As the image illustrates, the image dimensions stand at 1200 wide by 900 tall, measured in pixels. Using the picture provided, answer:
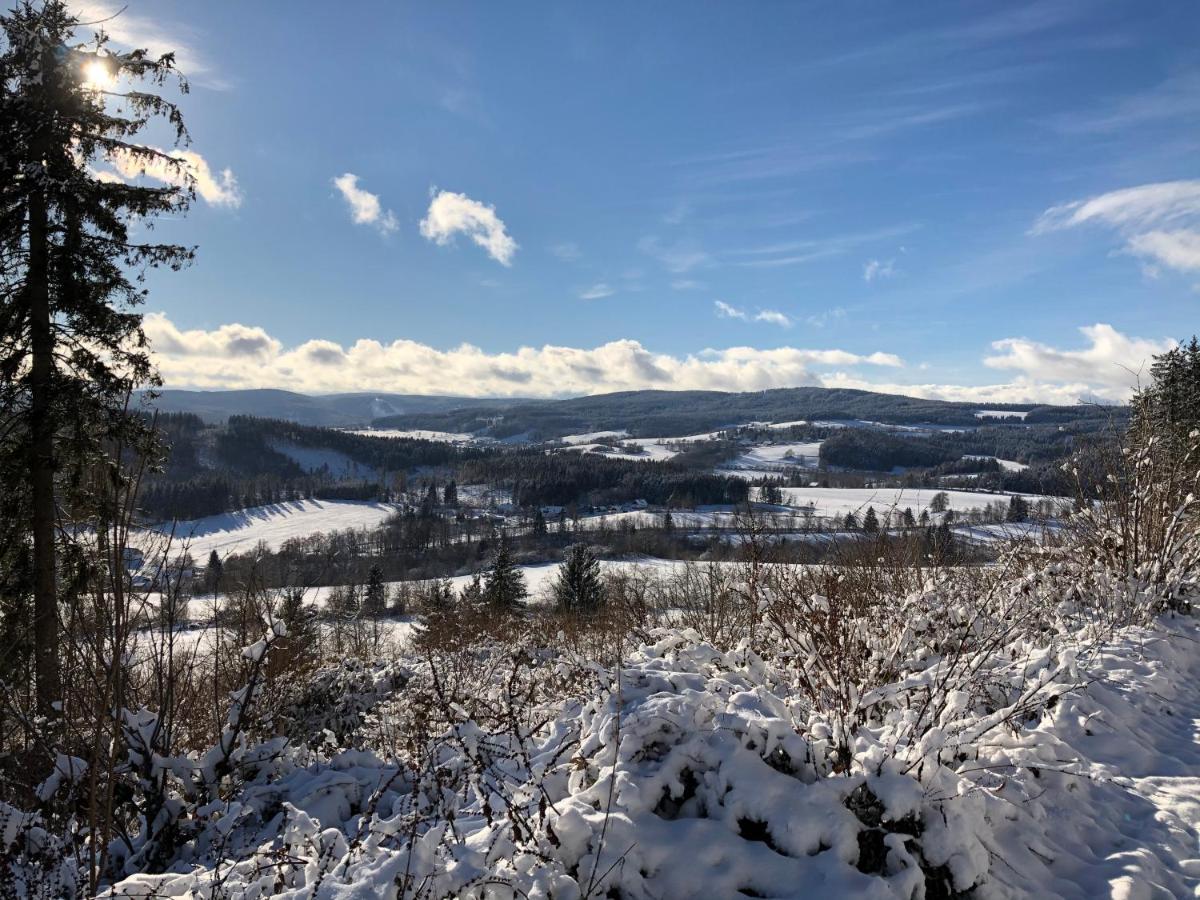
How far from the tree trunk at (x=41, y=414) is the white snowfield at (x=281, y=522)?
85.0 metres

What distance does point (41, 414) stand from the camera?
23.3ft

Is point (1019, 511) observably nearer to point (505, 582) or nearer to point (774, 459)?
point (505, 582)

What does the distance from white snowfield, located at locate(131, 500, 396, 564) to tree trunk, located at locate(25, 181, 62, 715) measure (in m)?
85.0

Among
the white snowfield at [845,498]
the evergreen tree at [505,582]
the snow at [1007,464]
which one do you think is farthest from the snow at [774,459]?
the evergreen tree at [505,582]

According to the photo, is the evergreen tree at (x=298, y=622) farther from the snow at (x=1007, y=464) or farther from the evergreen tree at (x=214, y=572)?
the snow at (x=1007, y=464)

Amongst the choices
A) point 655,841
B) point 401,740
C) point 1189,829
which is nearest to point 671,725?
point 655,841

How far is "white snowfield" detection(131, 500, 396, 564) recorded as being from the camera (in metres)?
88.8

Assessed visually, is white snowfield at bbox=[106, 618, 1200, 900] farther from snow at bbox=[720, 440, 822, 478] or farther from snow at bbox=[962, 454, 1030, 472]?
snow at bbox=[720, 440, 822, 478]

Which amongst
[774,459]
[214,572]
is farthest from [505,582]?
[774,459]

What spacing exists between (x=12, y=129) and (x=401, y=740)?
Answer: 8.36 m

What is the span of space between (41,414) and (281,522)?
109 meters

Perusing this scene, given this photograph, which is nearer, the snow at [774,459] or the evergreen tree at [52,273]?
the evergreen tree at [52,273]

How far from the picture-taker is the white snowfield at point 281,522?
8881cm

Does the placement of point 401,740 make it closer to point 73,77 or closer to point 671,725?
point 671,725
